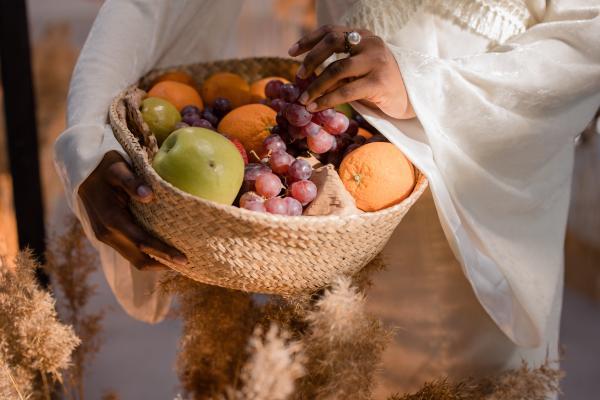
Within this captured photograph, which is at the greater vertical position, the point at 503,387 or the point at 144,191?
the point at 144,191

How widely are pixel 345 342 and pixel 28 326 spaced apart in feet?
1.41

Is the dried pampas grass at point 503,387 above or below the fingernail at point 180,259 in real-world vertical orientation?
below

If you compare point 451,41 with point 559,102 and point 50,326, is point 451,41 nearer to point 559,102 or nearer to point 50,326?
point 559,102

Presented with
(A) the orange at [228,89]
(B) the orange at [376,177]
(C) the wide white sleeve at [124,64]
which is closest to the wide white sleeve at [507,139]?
(B) the orange at [376,177]

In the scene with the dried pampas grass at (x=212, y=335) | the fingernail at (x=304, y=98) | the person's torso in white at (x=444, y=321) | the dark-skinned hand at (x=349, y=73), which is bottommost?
the dried pampas grass at (x=212, y=335)

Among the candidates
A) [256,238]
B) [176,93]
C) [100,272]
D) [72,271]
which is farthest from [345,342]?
[100,272]

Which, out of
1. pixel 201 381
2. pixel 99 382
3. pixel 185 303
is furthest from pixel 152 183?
pixel 99 382

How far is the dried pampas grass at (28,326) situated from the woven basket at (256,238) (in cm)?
19

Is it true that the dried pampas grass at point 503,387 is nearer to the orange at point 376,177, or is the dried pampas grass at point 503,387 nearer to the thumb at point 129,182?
the orange at point 376,177

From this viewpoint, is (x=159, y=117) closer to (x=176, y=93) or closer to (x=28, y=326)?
(x=176, y=93)

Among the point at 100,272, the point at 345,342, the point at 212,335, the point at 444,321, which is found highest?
the point at 345,342

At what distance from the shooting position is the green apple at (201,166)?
0.74m

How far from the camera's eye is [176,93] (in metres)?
1.00

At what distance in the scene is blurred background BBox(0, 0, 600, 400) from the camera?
2.09m
